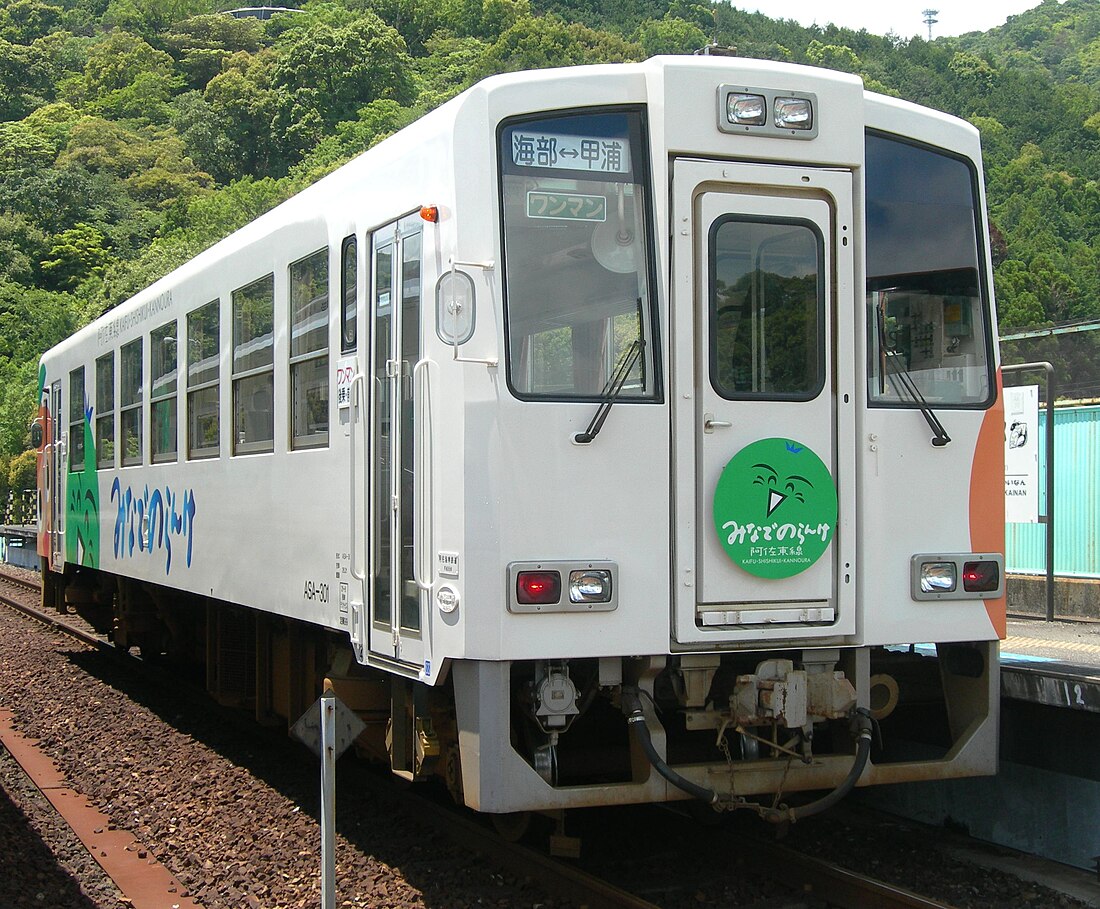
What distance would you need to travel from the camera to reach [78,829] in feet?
23.7

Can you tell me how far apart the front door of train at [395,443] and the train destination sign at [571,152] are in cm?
56

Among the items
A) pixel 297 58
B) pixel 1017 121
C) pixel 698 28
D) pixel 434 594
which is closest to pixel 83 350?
pixel 434 594

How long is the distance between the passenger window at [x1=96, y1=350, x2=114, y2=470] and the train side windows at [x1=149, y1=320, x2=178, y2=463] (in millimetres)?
1617

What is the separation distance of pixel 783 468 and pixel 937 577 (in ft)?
2.85

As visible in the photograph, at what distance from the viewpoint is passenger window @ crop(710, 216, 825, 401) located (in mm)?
5316

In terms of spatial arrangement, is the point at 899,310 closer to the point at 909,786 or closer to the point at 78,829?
the point at 909,786

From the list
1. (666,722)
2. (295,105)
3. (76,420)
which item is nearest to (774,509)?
(666,722)

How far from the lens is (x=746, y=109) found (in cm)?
532

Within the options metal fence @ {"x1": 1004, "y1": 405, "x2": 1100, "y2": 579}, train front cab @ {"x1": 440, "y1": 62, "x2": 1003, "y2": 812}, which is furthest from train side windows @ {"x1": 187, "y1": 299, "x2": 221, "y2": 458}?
metal fence @ {"x1": 1004, "y1": 405, "x2": 1100, "y2": 579}

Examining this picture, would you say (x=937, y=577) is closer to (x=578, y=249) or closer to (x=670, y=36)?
(x=578, y=249)

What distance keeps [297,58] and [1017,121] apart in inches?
2041

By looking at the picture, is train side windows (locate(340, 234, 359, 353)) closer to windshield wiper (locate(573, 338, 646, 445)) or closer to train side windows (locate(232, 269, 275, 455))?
train side windows (locate(232, 269, 275, 455))

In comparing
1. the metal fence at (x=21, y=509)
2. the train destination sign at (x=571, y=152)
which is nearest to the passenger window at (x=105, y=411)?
the train destination sign at (x=571, y=152)

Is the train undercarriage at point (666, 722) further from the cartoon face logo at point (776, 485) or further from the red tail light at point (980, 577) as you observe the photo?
the cartoon face logo at point (776, 485)
